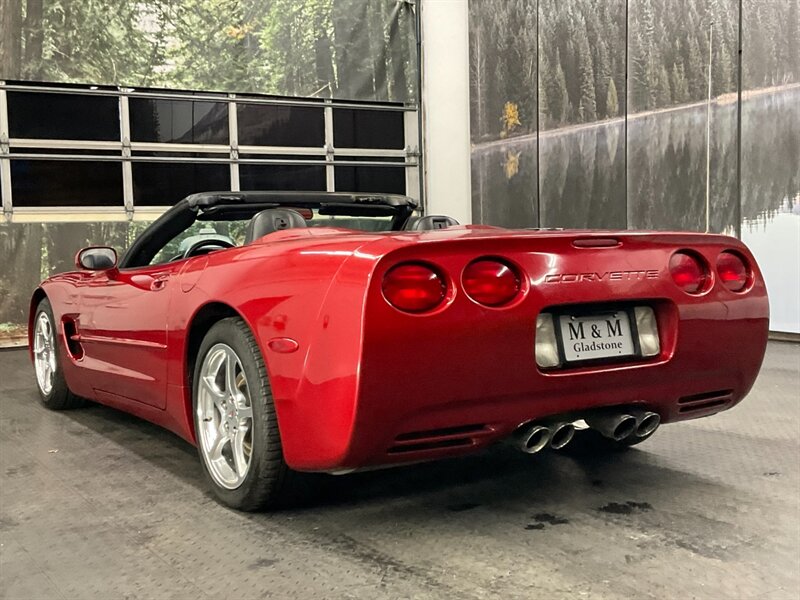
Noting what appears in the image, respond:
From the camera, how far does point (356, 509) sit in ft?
7.68

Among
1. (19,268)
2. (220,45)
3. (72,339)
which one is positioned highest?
(220,45)

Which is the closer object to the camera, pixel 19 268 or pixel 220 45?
pixel 19 268

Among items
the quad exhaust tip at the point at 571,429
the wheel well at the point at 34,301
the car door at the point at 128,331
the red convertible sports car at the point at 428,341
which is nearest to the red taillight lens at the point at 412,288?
the red convertible sports car at the point at 428,341

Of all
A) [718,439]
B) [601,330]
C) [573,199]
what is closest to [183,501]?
[601,330]

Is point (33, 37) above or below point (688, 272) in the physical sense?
above

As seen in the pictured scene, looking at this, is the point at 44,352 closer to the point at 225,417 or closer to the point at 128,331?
the point at 128,331

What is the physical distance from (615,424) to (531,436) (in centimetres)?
29

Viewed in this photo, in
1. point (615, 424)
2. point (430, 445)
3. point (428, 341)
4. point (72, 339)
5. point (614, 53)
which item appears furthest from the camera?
point (614, 53)

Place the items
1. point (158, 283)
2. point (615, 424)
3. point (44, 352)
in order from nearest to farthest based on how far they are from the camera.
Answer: point (615, 424)
point (158, 283)
point (44, 352)

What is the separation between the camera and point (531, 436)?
2.10 m

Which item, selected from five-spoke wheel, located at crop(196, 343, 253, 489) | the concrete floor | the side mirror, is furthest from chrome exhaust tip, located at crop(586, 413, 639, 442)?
the side mirror

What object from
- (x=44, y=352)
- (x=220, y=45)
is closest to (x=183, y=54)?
(x=220, y=45)

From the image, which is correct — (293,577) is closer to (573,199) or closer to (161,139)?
(573,199)

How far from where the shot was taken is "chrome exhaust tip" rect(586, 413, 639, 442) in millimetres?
2229
